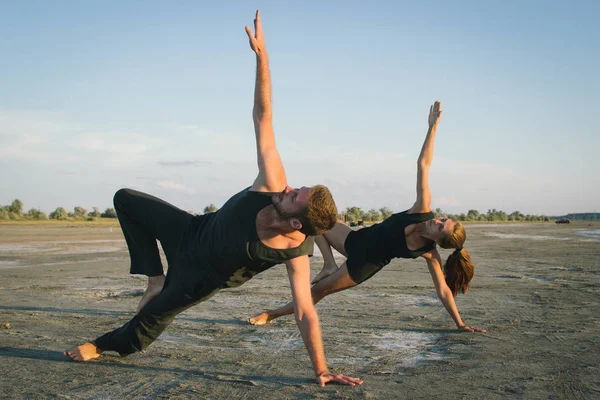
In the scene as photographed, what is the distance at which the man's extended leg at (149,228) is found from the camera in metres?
4.85

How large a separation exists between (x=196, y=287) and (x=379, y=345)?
1899 mm

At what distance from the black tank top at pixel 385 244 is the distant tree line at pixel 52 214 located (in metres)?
37.4

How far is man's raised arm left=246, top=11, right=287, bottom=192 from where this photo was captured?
4.10 metres

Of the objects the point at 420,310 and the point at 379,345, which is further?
the point at 420,310

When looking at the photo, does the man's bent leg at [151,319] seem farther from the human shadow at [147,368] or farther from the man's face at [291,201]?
the man's face at [291,201]

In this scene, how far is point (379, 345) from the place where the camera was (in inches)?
209

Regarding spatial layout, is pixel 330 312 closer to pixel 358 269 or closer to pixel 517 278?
pixel 358 269

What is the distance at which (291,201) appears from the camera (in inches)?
158

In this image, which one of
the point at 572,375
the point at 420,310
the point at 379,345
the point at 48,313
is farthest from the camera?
the point at 420,310

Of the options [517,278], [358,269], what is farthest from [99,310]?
[517,278]

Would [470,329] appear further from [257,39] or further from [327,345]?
[257,39]

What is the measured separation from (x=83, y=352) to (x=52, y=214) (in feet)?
155

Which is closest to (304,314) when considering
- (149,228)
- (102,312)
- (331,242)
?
(149,228)

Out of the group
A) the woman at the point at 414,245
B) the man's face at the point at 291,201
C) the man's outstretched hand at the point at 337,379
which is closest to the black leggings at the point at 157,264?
the man's face at the point at 291,201
